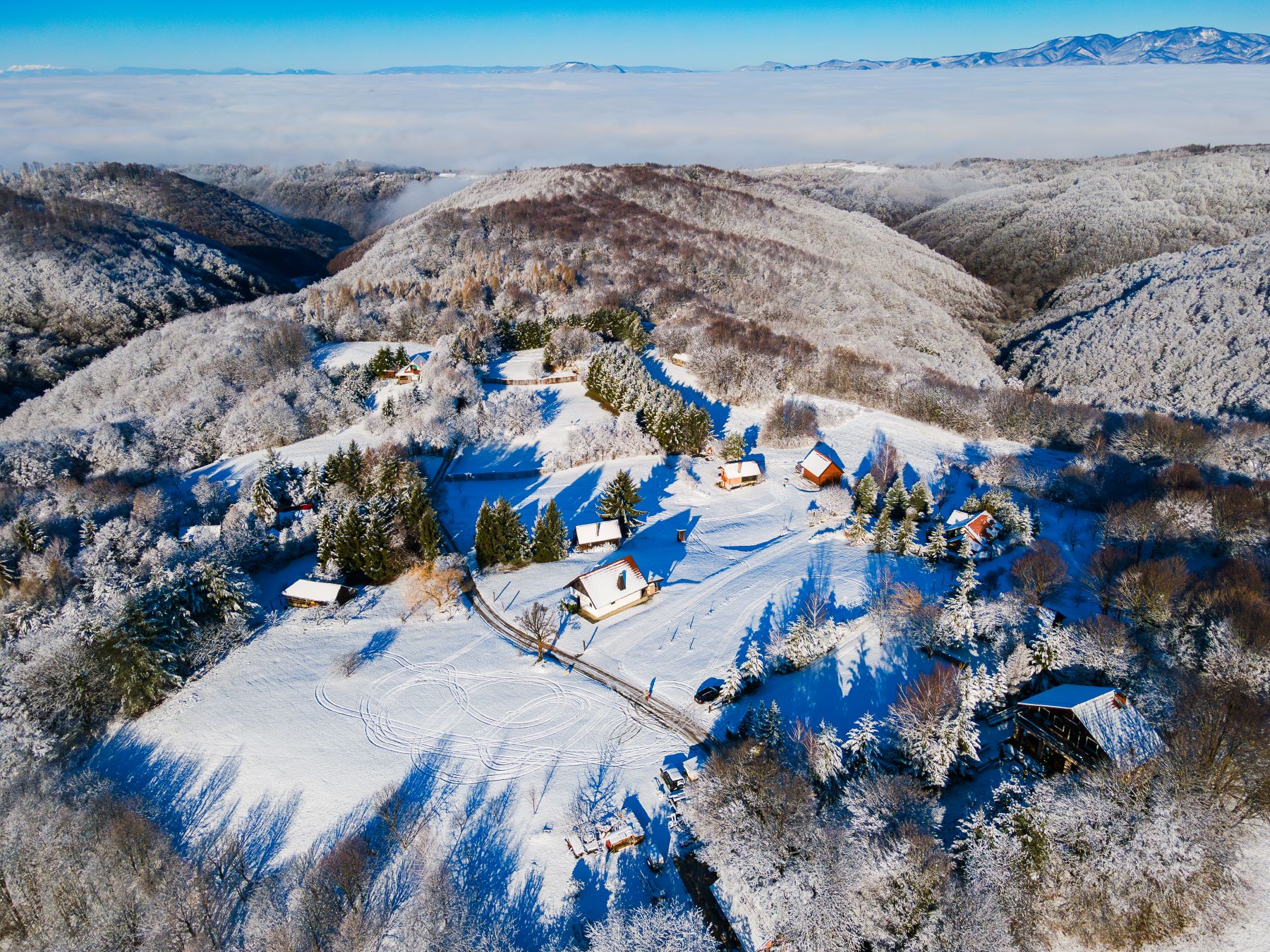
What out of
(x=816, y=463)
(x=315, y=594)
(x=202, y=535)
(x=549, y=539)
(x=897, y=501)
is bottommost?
(x=315, y=594)

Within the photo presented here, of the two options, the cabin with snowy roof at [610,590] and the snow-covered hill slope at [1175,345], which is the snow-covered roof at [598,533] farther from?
the snow-covered hill slope at [1175,345]

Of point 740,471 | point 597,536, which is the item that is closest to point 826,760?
point 597,536

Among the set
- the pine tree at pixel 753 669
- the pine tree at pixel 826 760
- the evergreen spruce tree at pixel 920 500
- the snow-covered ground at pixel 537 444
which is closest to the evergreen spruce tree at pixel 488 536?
the snow-covered ground at pixel 537 444

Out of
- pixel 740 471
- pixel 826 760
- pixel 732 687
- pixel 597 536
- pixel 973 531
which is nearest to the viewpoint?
pixel 826 760

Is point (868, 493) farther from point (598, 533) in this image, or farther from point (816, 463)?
point (598, 533)

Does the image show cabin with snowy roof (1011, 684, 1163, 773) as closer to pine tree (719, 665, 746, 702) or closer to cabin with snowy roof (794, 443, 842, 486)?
pine tree (719, 665, 746, 702)

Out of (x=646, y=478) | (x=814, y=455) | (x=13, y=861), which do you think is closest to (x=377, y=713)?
(x=13, y=861)

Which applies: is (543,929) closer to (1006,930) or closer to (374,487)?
(1006,930)
